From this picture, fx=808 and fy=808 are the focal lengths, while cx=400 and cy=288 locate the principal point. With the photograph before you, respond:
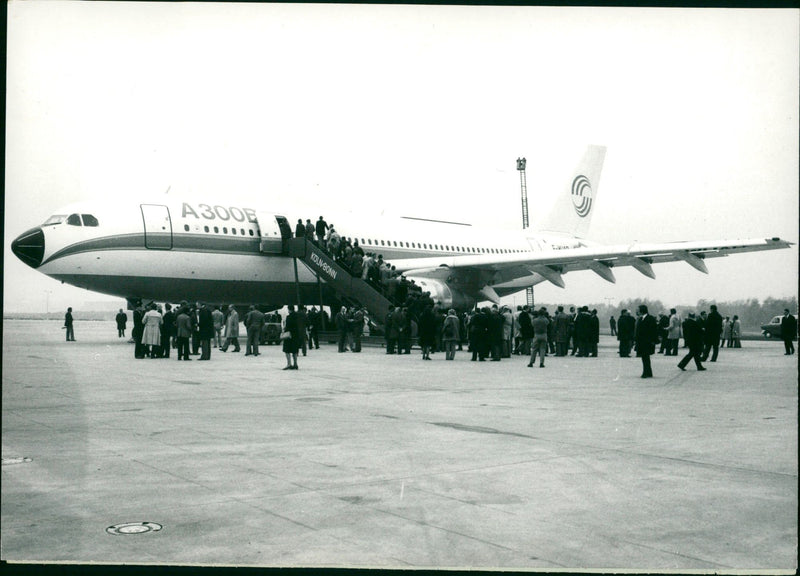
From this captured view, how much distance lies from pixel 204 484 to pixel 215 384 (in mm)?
6828

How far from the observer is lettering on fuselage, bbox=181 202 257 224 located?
21.9 meters

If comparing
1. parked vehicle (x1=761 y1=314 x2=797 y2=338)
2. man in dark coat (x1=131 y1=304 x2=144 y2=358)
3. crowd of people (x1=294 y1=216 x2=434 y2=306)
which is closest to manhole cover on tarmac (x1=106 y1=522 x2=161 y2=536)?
man in dark coat (x1=131 y1=304 x2=144 y2=358)

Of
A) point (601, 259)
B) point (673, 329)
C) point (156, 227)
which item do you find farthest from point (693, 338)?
point (156, 227)

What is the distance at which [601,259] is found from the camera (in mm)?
24344

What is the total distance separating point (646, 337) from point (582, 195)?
76.1ft

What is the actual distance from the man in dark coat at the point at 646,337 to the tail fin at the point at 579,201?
2148cm

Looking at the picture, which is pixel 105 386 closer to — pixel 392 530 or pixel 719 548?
pixel 392 530

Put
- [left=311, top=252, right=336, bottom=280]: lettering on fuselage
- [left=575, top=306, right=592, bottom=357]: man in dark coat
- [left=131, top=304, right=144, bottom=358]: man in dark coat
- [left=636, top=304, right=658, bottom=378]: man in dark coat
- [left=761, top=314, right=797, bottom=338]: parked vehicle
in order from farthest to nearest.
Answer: [left=761, top=314, right=797, bottom=338]: parked vehicle, [left=311, top=252, right=336, bottom=280]: lettering on fuselage, [left=575, top=306, right=592, bottom=357]: man in dark coat, [left=131, top=304, right=144, bottom=358]: man in dark coat, [left=636, top=304, right=658, bottom=378]: man in dark coat

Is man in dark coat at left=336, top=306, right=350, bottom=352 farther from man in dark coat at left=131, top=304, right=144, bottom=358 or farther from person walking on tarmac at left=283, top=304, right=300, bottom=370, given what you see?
person walking on tarmac at left=283, top=304, right=300, bottom=370

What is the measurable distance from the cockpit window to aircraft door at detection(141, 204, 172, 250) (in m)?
1.92

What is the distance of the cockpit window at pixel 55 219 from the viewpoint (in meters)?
19.9

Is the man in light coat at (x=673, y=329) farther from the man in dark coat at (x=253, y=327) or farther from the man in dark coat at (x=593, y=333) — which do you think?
the man in dark coat at (x=253, y=327)

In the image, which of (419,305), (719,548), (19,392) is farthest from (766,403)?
(419,305)

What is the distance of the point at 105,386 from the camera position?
11.8 metres
